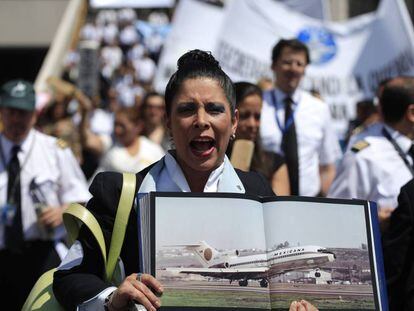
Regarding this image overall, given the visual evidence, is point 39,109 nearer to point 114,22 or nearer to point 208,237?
point 208,237

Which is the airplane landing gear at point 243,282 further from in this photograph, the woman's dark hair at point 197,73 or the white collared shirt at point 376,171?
the white collared shirt at point 376,171

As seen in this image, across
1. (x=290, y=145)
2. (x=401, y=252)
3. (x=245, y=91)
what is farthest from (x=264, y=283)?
(x=290, y=145)

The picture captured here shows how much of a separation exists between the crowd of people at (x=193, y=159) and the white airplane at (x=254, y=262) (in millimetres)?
127

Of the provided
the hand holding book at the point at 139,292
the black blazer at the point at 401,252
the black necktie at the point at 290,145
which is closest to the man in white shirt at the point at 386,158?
the black necktie at the point at 290,145

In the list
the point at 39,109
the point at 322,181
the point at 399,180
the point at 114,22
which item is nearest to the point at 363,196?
the point at 399,180

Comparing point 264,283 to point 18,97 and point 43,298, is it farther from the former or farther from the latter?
point 18,97

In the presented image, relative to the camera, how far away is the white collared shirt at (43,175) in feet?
21.9

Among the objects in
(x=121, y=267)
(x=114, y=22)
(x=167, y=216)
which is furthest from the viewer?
(x=114, y=22)

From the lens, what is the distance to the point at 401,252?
4.59m

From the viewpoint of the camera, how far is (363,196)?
234 inches

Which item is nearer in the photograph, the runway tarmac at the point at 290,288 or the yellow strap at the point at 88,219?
the runway tarmac at the point at 290,288

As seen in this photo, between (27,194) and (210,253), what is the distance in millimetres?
3838

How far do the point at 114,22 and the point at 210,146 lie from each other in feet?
85.7

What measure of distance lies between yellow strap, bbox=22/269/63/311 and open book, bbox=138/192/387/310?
54 cm
